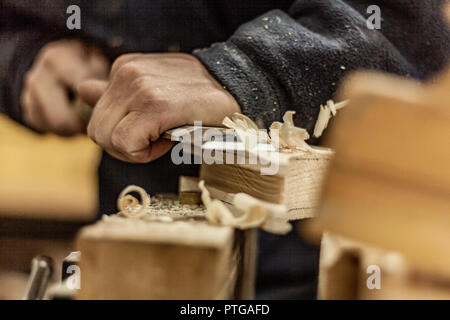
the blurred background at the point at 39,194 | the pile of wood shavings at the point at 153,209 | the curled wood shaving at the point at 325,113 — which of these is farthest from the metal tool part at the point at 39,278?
the blurred background at the point at 39,194

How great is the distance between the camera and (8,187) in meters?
1.75

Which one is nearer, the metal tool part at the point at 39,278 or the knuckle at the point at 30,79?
the metal tool part at the point at 39,278

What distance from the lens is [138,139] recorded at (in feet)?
2.05

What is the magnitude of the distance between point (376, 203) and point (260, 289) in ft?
2.20

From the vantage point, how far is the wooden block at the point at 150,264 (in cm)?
38

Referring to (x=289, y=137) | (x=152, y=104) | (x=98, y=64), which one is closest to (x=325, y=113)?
(x=289, y=137)

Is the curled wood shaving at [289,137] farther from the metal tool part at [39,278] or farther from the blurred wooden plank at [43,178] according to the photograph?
the blurred wooden plank at [43,178]

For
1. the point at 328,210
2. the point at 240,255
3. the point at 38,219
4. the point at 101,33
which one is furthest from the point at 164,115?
the point at 38,219

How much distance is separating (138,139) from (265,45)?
21 centimetres

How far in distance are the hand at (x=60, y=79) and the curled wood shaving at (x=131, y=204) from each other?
492 mm

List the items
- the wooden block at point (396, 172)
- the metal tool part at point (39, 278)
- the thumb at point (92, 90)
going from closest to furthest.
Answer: the wooden block at point (396, 172) → the metal tool part at point (39, 278) → the thumb at point (92, 90)

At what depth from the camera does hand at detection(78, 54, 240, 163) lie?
2.02ft

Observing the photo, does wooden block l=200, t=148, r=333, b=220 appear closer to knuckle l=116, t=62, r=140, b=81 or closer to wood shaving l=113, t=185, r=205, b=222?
wood shaving l=113, t=185, r=205, b=222

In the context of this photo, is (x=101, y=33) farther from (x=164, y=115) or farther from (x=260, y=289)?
(x=260, y=289)
